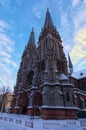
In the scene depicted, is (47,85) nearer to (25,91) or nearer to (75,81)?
(25,91)

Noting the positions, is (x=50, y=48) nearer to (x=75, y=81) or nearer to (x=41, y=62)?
(x=41, y=62)

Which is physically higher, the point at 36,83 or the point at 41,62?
the point at 41,62

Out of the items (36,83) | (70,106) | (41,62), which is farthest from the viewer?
(41,62)

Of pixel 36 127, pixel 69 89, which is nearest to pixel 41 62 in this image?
pixel 69 89

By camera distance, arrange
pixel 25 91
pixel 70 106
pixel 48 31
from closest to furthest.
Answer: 1. pixel 70 106
2. pixel 25 91
3. pixel 48 31

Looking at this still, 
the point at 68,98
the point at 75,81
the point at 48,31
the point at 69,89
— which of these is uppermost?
the point at 48,31

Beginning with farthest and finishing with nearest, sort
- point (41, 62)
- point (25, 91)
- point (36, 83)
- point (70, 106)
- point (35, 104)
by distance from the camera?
1. point (41, 62)
2. point (25, 91)
3. point (36, 83)
4. point (35, 104)
5. point (70, 106)

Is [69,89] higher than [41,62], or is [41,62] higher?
[41,62]

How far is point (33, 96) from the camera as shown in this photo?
22.8m

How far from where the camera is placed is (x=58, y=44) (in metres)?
33.2

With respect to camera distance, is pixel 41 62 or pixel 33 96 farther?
pixel 41 62

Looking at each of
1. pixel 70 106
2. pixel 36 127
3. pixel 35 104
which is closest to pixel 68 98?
pixel 70 106

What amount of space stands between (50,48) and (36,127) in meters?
21.4

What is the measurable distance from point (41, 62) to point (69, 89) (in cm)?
1106
